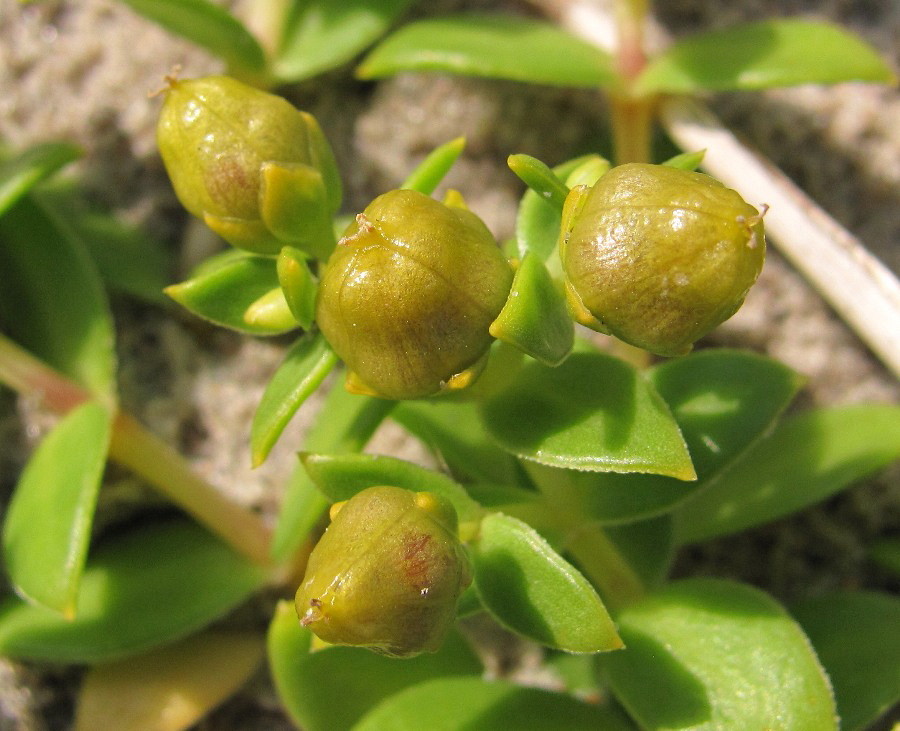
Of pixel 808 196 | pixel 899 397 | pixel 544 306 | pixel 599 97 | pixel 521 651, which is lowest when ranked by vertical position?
pixel 521 651

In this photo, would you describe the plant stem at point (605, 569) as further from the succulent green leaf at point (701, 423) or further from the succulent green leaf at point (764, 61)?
the succulent green leaf at point (764, 61)

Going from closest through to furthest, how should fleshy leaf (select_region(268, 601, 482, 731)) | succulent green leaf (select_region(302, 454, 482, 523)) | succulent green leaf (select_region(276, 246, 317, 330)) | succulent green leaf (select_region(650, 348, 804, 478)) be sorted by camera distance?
succulent green leaf (select_region(276, 246, 317, 330))
succulent green leaf (select_region(302, 454, 482, 523))
succulent green leaf (select_region(650, 348, 804, 478))
fleshy leaf (select_region(268, 601, 482, 731))

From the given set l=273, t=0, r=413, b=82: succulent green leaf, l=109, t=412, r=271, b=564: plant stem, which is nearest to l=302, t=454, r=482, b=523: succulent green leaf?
l=109, t=412, r=271, b=564: plant stem

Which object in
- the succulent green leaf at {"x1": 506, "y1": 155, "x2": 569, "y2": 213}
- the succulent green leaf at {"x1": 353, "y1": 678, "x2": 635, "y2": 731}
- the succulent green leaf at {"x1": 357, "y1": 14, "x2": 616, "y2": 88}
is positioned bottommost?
the succulent green leaf at {"x1": 353, "y1": 678, "x2": 635, "y2": 731}

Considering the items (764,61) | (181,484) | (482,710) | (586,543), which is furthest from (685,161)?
(181,484)

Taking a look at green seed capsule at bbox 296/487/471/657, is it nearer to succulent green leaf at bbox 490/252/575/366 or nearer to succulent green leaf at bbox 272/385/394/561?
succulent green leaf at bbox 490/252/575/366

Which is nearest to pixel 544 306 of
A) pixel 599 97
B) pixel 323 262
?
pixel 323 262

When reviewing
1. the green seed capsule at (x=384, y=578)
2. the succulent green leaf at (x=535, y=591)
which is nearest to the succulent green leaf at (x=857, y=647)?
the succulent green leaf at (x=535, y=591)

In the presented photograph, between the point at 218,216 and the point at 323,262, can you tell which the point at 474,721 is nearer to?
the point at 323,262
